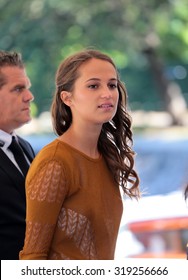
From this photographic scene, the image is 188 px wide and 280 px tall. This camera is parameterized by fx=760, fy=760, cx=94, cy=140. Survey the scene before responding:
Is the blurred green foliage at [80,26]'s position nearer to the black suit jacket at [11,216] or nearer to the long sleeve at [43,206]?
the black suit jacket at [11,216]

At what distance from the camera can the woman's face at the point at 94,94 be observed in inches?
64.2

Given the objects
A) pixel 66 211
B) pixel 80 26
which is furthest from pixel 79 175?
pixel 80 26

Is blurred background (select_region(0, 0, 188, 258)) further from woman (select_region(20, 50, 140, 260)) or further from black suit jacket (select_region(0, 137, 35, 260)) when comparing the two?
woman (select_region(20, 50, 140, 260))

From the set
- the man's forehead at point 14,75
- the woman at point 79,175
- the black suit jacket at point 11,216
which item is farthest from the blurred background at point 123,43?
the woman at point 79,175

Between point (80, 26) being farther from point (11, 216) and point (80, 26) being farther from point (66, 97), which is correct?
point (66, 97)

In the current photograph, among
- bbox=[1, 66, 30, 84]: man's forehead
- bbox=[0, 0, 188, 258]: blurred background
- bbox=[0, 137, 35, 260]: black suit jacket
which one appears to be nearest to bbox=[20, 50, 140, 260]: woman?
bbox=[0, 137, 35, 260]: black suit jacket

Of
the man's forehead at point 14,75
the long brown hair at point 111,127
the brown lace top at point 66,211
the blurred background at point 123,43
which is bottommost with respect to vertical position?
the brown lace top at point 66,211

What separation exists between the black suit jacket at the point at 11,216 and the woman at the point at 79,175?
283 mm

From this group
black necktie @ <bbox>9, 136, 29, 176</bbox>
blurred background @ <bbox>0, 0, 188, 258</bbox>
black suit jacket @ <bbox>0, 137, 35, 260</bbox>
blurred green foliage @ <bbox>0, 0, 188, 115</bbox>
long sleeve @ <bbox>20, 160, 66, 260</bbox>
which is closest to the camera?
long sleeve @ <bbox>20, 160, 66, 260</bbox>

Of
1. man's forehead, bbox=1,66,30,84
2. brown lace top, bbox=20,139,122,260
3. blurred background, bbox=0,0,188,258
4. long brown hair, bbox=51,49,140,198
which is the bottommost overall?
brown lace top, bbox=20,139,122,260

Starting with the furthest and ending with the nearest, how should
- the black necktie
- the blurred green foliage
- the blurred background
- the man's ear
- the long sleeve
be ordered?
the blurred green foliage, the blurred background, the black necktie, the man's ear, the long sleeve

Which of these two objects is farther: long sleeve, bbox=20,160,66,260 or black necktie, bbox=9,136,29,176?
black necktie, bbox=9,136,29,176

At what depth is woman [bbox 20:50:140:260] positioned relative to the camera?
61.8 inches

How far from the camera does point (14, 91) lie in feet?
6.97
